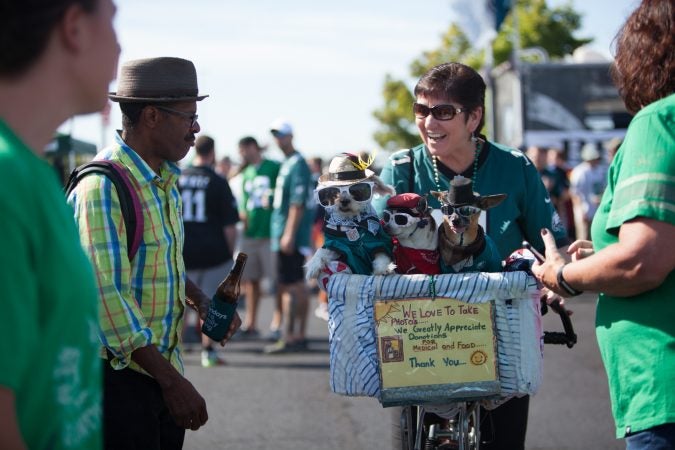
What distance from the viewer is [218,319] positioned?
362cm

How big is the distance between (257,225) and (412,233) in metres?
7.61

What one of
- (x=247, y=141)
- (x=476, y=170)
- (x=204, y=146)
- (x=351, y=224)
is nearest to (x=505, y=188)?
(x=476, y=170)

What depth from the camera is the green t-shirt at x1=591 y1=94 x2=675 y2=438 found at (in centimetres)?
254

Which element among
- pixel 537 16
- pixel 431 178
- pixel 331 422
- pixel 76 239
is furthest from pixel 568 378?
pixel 537 16

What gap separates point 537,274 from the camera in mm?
3045

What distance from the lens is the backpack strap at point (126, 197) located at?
3271 millimetres

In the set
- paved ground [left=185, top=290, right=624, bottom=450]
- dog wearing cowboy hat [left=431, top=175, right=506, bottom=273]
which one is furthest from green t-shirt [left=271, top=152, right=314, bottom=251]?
dog wearing cowboy hat [left=431, top=175, right=506, bottom=273]

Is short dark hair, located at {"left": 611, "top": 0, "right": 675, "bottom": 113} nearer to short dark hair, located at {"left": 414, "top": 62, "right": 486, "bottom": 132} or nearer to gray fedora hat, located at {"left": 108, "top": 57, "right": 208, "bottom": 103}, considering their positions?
short dark hair, located at {"left": 414, "top": 62, "right": 486, "bottom": 132}

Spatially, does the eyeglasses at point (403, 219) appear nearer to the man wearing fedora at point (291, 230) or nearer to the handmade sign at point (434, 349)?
the handmade sign at point (434, 349)

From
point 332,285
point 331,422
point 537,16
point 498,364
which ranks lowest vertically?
point 331,422

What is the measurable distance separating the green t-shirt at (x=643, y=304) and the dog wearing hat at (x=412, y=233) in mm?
831

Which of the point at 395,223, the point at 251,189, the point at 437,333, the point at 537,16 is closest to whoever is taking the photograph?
the point at 437,333

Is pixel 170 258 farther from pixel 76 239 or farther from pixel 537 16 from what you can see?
pixel 537 16

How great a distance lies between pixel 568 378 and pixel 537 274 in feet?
19.3
